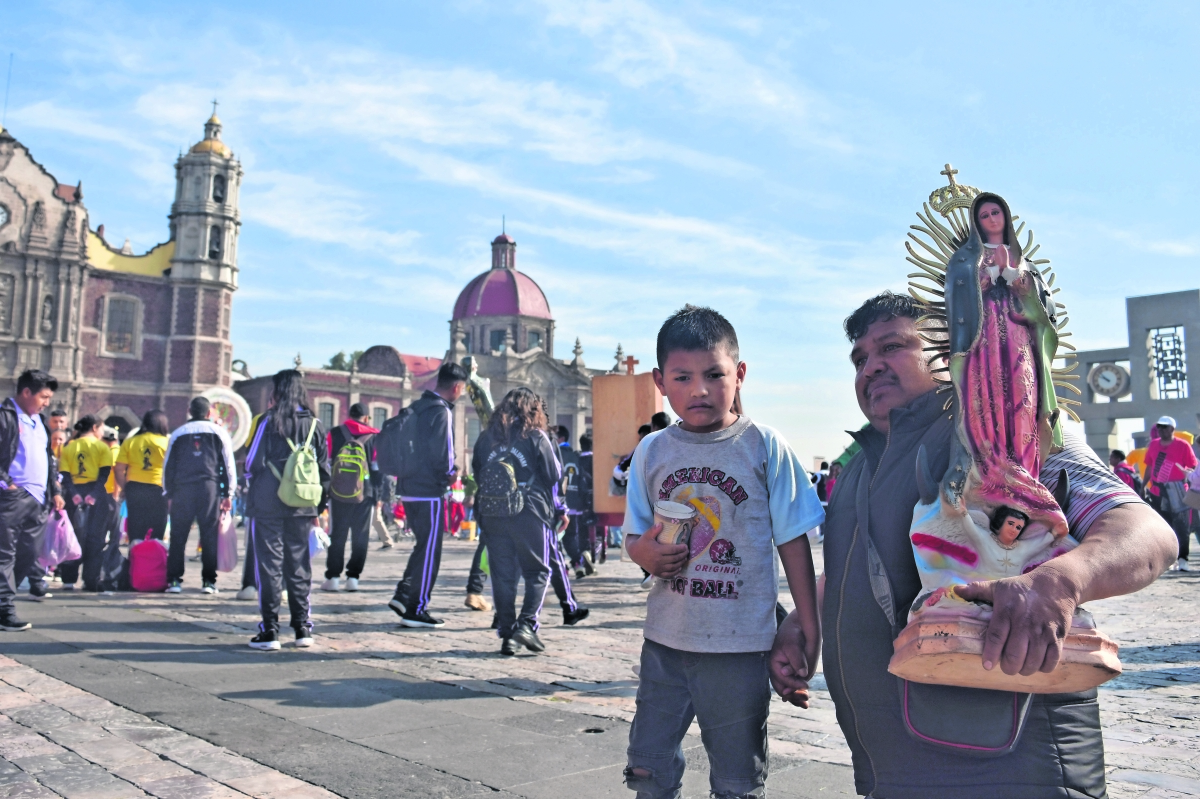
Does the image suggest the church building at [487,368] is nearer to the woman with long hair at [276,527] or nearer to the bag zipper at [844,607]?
the woman with long hair at [276,527]

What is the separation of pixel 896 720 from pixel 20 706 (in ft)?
14.1

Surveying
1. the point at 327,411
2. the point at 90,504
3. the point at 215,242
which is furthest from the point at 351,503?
the point at 327,411

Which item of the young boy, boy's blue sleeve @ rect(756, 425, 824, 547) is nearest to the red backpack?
the young boy

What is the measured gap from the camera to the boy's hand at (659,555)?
2396 millimetres

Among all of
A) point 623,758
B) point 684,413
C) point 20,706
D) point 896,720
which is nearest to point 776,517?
point 684,413

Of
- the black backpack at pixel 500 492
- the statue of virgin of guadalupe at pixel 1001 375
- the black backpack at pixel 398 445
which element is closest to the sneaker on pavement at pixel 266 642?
the black backpack at pixel 500 492

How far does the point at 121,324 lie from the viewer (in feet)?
145

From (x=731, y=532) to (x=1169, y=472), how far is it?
472 inches

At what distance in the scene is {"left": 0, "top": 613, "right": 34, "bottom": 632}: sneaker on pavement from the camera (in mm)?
6568

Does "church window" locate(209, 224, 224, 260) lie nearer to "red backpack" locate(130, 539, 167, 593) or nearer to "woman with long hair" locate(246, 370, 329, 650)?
"red backpack" locate(130, 539, 167, 593)

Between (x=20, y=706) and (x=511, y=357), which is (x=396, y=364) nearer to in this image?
(x=511, y=357)

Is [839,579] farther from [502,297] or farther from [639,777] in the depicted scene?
[502,297]

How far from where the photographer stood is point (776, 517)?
2.48m

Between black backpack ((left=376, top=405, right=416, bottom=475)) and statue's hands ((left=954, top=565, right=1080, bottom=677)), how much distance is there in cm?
651
